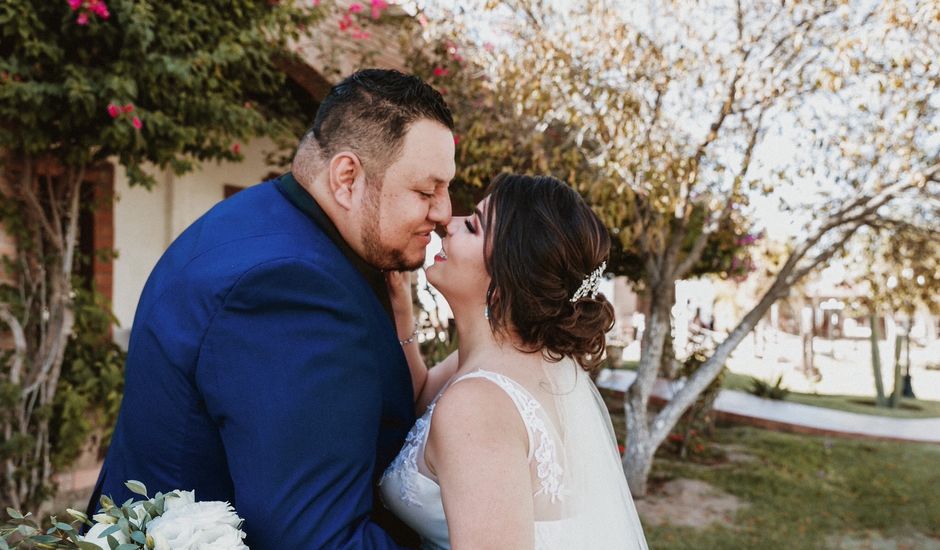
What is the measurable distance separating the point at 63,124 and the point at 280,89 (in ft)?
8.95

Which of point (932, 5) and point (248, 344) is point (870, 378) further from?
point (248, 344)

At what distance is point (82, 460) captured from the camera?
223 inches

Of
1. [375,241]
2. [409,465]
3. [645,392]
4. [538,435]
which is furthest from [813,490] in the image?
[375,241]

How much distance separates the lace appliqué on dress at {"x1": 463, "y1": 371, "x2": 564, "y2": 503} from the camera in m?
1.91

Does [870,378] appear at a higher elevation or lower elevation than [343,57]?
lower

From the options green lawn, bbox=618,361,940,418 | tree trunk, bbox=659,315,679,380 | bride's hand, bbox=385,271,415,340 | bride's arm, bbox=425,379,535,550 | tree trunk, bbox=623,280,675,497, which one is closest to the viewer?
bride's arm, bbox=425,379,535,550

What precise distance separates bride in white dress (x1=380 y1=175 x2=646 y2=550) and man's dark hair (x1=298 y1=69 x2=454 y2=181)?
1.42 ft

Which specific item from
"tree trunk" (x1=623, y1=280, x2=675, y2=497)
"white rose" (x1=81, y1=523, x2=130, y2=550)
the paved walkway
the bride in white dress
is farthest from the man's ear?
the paved walkway

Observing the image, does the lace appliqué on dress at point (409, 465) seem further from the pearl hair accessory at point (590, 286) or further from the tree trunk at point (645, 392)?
the tree trunk at point (645, 392)

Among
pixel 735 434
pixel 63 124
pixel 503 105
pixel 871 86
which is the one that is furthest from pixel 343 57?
pixel 735 434

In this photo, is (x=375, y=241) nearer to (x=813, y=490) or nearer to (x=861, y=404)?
(x=813, y=490)

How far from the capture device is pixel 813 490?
26.2ft

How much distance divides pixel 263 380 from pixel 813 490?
26.8 feet

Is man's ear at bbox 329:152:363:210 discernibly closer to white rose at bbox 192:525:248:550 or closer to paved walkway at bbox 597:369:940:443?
white rose at bbox 192:525:248:550
